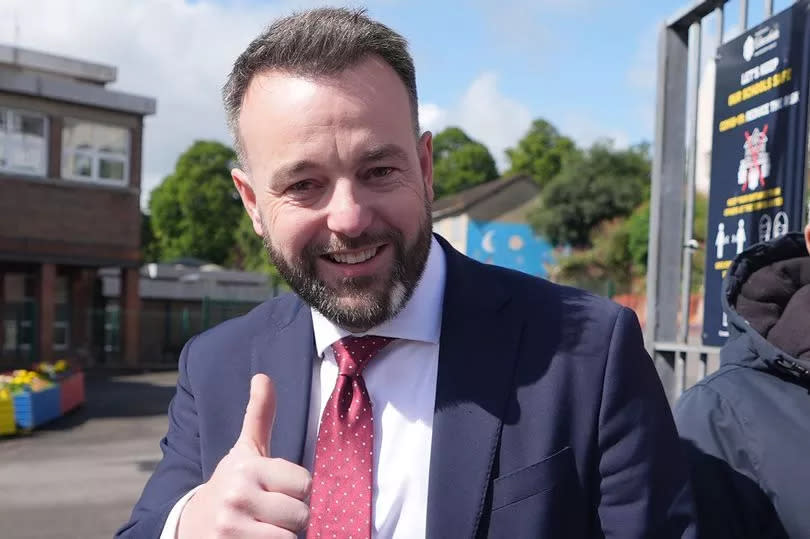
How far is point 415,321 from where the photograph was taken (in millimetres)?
1984

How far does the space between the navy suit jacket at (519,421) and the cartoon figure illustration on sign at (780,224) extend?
1.44 metres

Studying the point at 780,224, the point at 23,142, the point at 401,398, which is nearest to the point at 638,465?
the point at 401,398

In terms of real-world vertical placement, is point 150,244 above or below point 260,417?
above

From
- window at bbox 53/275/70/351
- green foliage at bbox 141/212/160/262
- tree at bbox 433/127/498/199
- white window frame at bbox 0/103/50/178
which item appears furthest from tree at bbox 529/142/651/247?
green foliage at bbox 141/212/160/262

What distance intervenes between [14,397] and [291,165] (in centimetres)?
1340

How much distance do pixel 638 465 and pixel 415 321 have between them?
21.9 inches

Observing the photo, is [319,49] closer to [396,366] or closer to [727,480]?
[396,366]

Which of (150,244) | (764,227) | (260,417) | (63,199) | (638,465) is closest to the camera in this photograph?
(260,417)

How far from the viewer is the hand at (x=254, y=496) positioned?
135 centimetres

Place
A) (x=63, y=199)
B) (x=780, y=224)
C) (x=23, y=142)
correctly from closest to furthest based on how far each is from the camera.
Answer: (x=780, y=224)
(x=23, y=142)
(x=63, y=199)

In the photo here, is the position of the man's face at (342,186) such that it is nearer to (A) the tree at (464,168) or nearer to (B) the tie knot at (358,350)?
(B) the tie knot at (358,350)

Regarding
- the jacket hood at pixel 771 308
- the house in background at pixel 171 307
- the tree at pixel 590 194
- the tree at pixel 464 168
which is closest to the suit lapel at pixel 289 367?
the jacket hood at pixel 771 308

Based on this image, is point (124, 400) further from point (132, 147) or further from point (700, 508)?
point (700, 508)

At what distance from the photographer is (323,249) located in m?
1.81
